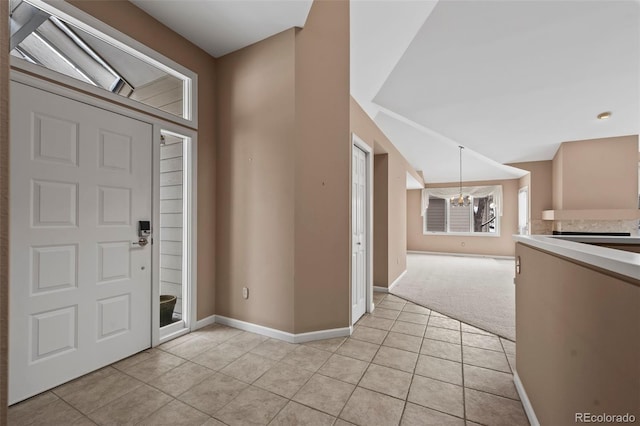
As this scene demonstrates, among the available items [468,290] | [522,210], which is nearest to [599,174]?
[522,210]

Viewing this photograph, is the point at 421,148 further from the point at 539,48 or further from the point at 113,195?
the point at 113,195

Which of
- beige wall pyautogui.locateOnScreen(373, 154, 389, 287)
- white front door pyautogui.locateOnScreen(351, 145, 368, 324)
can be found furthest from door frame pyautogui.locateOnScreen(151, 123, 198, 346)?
beige wall pyautogui.locateOnScreen(373, 154, 389, 287)

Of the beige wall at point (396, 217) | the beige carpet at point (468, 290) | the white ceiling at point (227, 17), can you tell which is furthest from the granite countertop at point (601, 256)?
the beige wall at point (396, 217)

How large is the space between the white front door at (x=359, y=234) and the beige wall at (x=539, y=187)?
5124 mm

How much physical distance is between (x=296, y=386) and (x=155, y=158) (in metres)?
2.31

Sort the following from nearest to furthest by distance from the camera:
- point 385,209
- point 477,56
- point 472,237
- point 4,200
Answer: point 4,200, point 477,56, point 385,209, point 472,237

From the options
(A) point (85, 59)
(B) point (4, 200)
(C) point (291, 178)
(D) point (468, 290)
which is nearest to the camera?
(B) point (4, 200)

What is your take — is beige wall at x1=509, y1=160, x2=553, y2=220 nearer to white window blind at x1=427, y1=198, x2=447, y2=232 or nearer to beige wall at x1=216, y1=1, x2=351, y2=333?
white window blind at x1=427, y1=198, x2=447, y2=232

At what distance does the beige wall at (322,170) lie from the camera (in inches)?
104

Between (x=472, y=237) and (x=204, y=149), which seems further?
(x=472, y=237)

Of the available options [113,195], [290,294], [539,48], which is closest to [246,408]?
[290,294]

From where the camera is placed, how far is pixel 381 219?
4.61 m

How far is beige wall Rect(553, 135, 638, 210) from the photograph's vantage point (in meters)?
4.95

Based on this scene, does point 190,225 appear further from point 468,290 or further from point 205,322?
point 468,290
